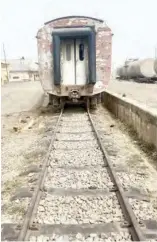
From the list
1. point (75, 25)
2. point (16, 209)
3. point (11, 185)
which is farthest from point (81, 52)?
point (16, 209)

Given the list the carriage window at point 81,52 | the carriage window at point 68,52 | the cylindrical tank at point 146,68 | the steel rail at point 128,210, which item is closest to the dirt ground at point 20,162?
the steel rail at point 128,210

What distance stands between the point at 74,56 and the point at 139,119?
609 cm

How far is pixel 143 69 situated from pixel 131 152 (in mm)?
32635

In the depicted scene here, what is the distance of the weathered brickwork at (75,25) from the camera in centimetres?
1392

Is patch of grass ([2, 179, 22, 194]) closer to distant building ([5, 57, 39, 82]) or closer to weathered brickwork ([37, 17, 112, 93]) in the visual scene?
weathered brickwork ([37, 17, 112, 93])

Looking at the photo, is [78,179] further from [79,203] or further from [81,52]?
[81,52]

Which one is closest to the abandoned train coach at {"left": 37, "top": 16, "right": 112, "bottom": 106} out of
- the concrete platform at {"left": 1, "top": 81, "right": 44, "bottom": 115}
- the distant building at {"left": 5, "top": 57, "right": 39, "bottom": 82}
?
the concrete platform at {"left": 1, "top": 81, "right": 44, "bottom": 115}

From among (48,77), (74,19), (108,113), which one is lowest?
(108,113)

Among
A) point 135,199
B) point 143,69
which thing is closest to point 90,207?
point 135,199

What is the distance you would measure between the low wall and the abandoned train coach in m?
1.50

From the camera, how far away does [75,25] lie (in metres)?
13.9

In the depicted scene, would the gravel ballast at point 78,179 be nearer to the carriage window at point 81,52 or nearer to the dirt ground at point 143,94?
the dirt ground at point 143,94

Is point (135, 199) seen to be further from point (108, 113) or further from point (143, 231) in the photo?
point (108, 113)

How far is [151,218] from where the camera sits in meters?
4.18
